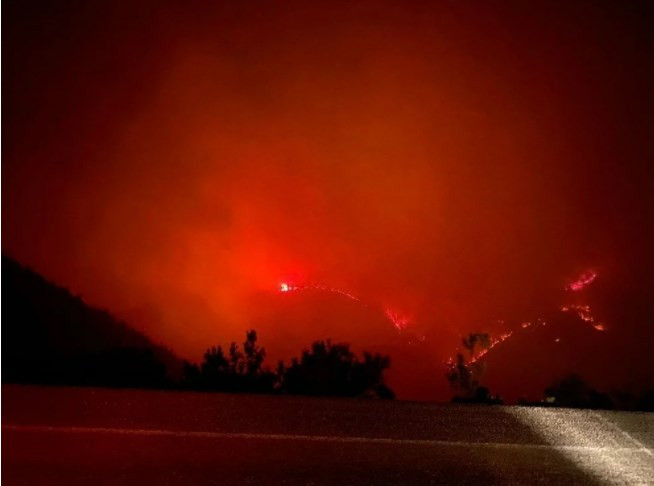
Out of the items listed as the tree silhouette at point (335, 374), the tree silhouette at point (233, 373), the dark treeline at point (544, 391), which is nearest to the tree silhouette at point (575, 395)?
the dark treeline at point (544, 391)

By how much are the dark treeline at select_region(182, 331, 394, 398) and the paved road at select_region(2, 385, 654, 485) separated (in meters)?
2.92

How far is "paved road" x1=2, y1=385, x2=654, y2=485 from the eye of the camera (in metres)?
3.44

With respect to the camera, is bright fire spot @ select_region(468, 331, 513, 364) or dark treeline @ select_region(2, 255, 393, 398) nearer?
dark treeline @ select_region(2, 255, 393, 398)

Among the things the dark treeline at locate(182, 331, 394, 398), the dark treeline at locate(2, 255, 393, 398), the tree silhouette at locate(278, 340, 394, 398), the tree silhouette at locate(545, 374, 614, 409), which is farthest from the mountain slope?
the tree silhouette at locate(545, 374, 614, 409)

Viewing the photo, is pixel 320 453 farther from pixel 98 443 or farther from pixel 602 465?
pixel 602 465

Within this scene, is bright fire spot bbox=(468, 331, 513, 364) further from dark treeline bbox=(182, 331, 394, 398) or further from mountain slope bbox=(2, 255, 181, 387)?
mountain slope bbox=(2, 255, 181, 387)

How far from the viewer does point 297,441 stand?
383 centimetres

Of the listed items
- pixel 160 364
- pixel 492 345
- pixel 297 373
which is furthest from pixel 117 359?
pixel 492 345

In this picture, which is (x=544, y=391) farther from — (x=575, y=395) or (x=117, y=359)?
(x=117, y=359)

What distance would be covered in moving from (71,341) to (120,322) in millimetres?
1835

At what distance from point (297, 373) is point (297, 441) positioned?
4.38 metres

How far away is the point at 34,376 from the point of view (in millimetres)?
6246

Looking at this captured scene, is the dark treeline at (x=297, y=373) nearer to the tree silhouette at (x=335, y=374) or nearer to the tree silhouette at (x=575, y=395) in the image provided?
the tree silhouette at (x=335, y=374)

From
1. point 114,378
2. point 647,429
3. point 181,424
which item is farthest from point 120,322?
point 647,429
